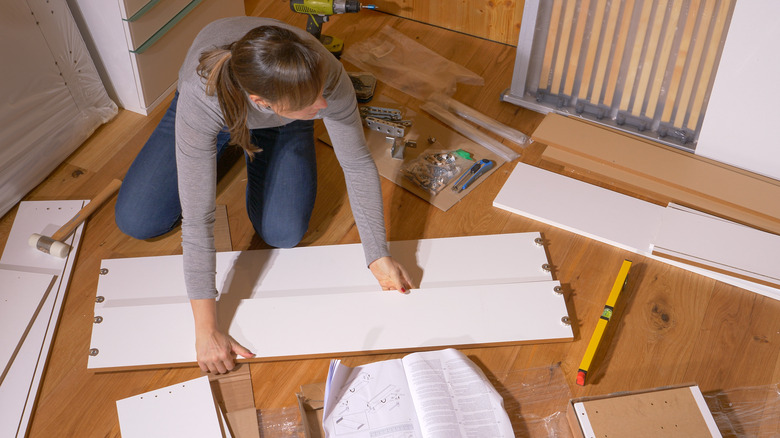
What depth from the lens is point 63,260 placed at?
2.03 m

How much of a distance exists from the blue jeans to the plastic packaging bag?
2.37ft

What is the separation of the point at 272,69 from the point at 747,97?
153cm

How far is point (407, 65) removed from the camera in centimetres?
267

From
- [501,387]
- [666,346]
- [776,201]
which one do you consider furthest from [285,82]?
[776,201]

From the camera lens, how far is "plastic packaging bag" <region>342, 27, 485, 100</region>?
258 centimetres

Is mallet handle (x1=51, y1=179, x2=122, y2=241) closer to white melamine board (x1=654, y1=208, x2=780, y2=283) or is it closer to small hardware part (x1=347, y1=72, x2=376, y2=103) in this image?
small hardware part (x1=347, y1=72, x2=376, y2=103)

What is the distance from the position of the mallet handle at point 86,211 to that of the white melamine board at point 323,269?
20 centimetres

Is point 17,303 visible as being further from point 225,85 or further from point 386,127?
point 386,127

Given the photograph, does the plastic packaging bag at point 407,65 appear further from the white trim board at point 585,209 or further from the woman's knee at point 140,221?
the woman's knee at point 140,221

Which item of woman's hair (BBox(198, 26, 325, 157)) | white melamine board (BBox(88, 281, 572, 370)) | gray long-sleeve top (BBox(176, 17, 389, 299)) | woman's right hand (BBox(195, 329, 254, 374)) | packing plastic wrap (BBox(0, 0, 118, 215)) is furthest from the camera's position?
packing plastic wrap (BBox(0, 0, 118, 215))

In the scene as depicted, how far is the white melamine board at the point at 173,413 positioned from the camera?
5.35 ft

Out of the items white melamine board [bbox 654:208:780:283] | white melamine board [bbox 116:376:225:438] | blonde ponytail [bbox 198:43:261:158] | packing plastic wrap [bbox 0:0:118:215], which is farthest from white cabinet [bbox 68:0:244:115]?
white melamine board [bbox 654:208:780:283]

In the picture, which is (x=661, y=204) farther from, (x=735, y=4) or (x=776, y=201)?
(x=735, y=4)

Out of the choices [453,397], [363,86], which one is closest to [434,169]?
[363,86]
